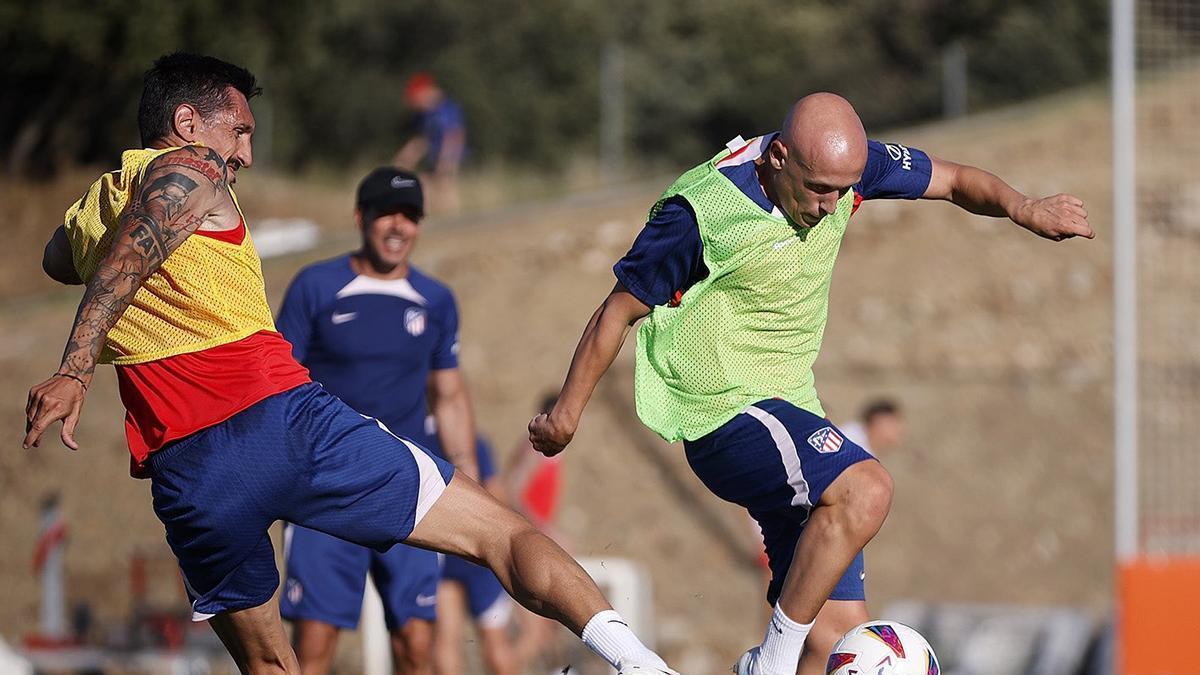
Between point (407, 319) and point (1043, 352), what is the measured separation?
48.3 ft

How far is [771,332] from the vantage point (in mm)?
6000

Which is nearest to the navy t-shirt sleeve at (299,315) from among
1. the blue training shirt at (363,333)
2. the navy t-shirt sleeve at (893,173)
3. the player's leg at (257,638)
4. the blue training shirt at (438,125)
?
the blue training shirt at (363,333)

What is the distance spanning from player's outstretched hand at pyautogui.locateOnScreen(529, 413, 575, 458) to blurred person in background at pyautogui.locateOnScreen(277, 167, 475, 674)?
2.21 metres

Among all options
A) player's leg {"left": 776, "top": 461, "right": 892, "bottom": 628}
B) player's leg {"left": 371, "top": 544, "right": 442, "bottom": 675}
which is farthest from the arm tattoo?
player's leg {"left": 371, "top": 544, "right": 442, "bottom": 675}

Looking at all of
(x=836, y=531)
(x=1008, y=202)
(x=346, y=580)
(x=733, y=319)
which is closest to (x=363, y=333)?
(x=346, y=580)

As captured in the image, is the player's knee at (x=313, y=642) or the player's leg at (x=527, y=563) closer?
the player's leg at (x=527, y=563)

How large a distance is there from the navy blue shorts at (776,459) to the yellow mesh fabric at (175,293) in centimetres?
175

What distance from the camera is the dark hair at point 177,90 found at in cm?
534

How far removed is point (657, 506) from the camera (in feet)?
60.1

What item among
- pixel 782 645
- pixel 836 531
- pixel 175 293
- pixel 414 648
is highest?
pixel 175 293

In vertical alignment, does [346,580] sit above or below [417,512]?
below

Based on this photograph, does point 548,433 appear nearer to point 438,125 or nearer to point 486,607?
point 486,607

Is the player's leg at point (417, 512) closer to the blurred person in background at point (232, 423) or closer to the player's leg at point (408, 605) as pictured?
the blurred person in background at point (232, 423)

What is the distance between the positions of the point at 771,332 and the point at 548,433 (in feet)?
2.99
